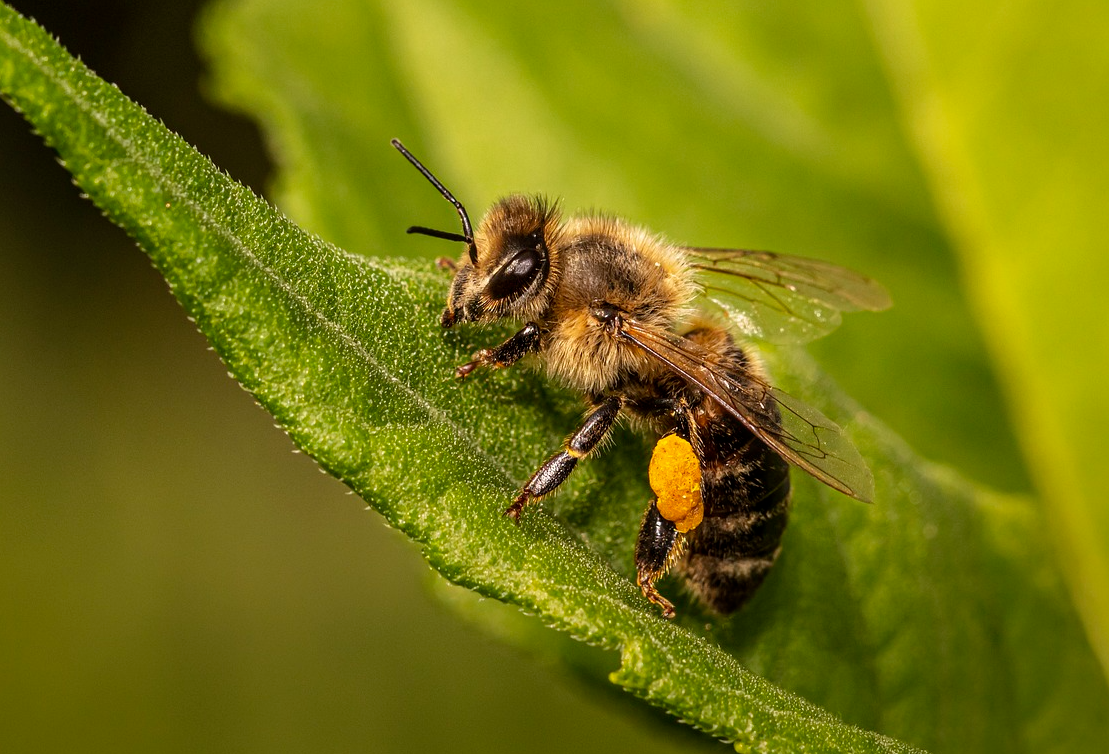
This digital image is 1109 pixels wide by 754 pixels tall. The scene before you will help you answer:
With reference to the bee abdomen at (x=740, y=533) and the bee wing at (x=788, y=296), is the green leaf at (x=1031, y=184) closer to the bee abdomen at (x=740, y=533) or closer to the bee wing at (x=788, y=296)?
the bee wing at (x=788, y=296)

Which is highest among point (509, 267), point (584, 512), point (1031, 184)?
point (1031, 184)

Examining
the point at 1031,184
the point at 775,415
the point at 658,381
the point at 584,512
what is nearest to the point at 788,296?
the point at 658,381

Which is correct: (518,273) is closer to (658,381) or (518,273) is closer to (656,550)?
(658,381)

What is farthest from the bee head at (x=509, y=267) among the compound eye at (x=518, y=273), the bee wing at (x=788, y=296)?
the bee wing at (x=788, y=296)

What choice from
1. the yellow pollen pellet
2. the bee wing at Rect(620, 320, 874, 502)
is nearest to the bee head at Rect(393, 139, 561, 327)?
the bee wing at Rect(620, 320, 874, 502)

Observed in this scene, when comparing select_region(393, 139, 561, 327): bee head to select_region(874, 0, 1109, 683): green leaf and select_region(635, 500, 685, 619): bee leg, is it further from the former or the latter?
select_region(874, 0, 1109, 683): green leaf

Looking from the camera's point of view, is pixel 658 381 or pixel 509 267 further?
pixel 658 381

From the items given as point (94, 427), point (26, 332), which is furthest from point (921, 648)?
point (26, 332)

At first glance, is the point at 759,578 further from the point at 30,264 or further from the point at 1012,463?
the point at 30,264
